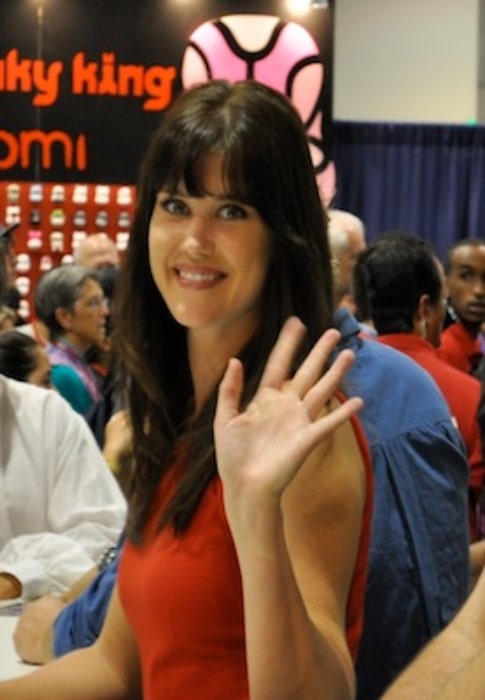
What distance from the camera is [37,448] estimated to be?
132 inches

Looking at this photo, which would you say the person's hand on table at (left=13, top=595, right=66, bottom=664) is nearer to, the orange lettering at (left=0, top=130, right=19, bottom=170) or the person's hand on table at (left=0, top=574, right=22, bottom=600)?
the person's hand on table at (left=0, top=574, right=22, bottom=600)

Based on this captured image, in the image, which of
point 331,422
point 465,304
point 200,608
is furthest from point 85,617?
point 465,304

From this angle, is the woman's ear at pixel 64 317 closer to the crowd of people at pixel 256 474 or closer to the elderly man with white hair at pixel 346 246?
the elderly man with white hair at pixel 346 246

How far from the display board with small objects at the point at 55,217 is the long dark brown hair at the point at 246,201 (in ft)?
26.4

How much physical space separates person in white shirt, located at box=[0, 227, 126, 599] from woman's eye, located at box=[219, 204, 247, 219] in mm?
1429

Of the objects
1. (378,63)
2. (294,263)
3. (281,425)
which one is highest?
(378,63)

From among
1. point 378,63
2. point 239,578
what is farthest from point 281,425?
point 378,63

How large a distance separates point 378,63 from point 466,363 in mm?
6837

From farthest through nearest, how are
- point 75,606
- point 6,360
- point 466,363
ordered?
point 466,363 → point 6,360 → point 75,606

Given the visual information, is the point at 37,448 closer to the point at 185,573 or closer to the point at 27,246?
the point at 185,573

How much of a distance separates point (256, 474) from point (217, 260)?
0.50m

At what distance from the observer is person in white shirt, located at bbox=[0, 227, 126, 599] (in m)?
3.28

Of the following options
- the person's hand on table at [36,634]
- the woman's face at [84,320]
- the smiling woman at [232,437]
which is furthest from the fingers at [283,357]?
the woman's face at [84,320]

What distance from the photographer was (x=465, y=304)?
6.12 m
